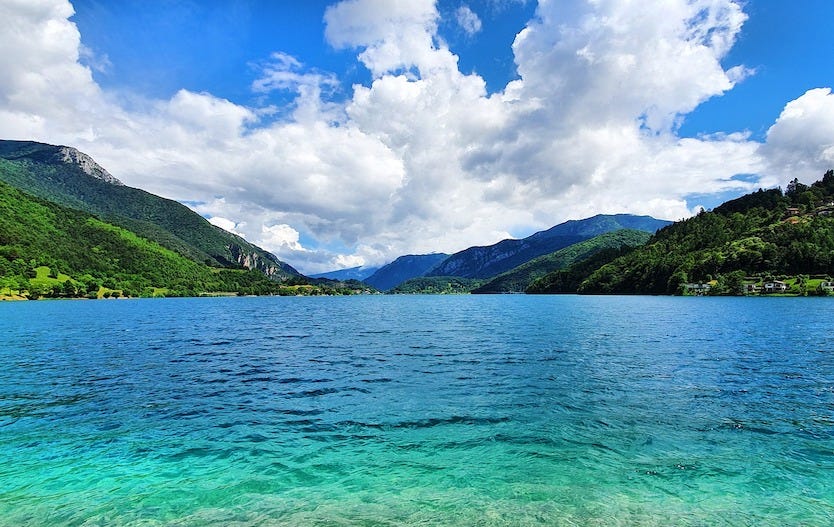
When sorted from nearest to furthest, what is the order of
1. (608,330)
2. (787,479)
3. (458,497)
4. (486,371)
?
(458,497) → (787,479) → (486,371) → (608,330)

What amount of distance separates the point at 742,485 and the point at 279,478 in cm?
1737

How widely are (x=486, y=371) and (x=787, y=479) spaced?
22.5 m

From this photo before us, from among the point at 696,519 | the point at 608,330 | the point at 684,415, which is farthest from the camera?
the point at 608,330

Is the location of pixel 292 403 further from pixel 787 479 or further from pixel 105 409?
pixel 787 479

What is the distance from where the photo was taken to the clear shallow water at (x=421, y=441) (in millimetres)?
13930

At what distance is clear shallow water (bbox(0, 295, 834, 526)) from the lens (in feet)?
45.7

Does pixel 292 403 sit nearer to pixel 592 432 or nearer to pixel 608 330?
pixel 592 432

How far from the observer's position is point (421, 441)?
20406mm

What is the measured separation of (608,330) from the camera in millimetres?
70062

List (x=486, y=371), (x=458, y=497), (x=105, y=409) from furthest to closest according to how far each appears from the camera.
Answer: (x=486, y=371), (x=105, y=409), (x=458, y=497)

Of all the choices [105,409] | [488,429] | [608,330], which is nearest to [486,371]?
[488,429]

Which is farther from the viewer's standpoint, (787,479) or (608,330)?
(608,330)

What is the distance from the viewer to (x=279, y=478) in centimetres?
1636

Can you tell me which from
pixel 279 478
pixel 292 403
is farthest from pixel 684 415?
pixel 292 403
